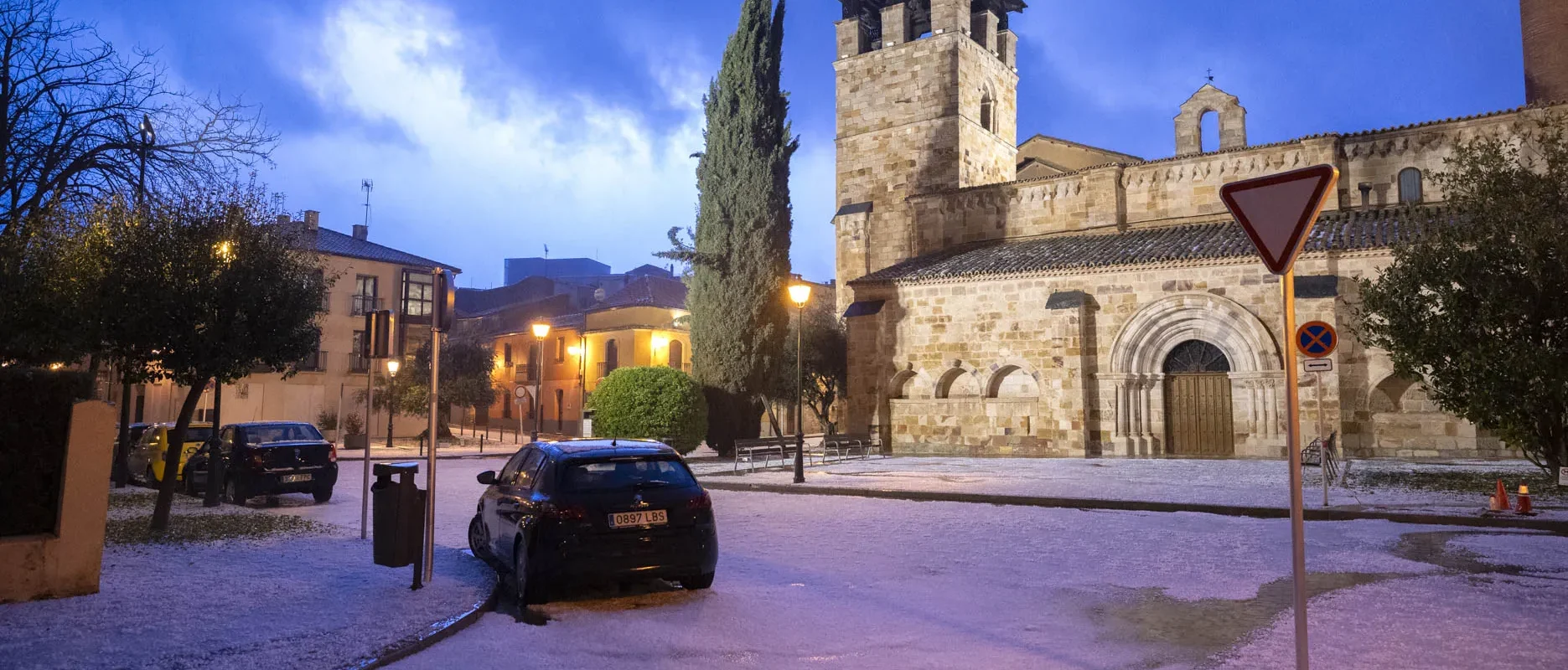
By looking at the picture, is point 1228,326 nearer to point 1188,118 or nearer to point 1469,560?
point 1188,118

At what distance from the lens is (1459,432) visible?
20.8m

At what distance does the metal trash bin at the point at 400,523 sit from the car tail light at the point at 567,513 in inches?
46.7

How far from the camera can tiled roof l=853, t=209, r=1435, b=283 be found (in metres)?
22.5

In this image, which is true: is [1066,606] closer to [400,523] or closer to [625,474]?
[625,474]

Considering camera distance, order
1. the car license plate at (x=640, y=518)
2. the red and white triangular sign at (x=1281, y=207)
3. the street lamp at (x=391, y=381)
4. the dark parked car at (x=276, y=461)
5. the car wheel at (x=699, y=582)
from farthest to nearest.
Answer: the street lamp at (x=391, y=381) < the dark parked car at (x=276, y=461) < the car wheel at (x=699, y=582) < the car license plate at (x=640, y=518) < the red and white triangular sign at (x=1281, y=207)

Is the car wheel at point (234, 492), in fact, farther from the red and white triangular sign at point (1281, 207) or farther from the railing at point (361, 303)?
the railing at point (361, 303)

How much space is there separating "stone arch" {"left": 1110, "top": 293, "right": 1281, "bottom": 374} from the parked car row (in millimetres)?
18914

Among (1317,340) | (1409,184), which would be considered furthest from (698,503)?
(1409,184)

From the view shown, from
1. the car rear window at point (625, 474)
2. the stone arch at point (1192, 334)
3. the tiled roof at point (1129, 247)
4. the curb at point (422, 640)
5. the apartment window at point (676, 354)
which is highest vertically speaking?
the tiled roof at point (1129, 247)

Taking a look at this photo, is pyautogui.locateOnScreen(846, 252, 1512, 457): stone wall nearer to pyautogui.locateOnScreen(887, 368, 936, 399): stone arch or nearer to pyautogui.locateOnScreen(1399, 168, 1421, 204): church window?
pyautogui.locateOnScreen(887, 368, 936, 399): stone arch

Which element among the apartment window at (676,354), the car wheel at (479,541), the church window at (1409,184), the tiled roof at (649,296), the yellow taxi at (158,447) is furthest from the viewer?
the apartment window at (676,354)

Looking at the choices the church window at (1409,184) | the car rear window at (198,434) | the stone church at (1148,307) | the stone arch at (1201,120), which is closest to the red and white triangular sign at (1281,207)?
the car rear window at (198,434)

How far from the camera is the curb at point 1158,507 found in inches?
420

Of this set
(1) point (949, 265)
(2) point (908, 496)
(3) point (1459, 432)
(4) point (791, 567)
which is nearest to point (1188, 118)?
(1) point (949, 265)
